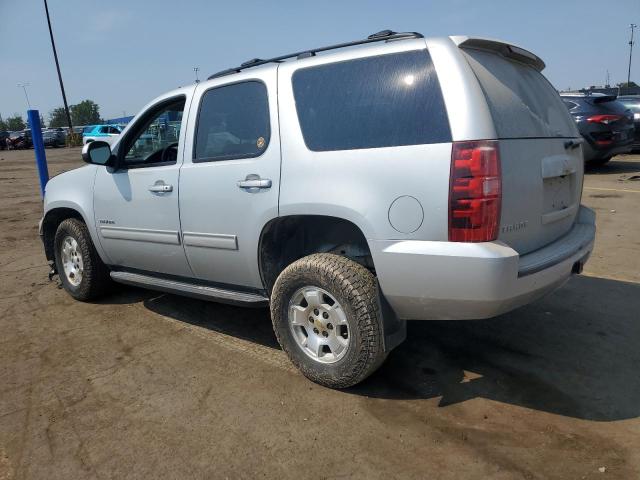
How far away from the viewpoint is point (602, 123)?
1066cm

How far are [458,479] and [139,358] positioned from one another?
234 centimetres

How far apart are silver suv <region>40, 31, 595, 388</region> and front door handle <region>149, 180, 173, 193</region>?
0.01 metres

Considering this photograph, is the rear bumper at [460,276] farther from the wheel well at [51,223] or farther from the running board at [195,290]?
the wheel well at [51,223]

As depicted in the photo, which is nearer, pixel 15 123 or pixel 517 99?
pixel 517 99

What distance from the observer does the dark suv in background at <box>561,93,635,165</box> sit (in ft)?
35.0

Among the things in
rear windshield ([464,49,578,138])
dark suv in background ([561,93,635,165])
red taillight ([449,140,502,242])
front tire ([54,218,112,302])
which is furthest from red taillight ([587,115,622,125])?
front tire ([54,218,112,302])

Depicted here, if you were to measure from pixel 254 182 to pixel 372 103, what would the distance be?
88 centimetres

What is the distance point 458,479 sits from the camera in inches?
89.7

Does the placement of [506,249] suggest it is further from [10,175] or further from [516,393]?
[10,175]

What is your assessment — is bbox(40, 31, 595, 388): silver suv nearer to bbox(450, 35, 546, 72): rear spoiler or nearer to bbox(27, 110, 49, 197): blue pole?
bbox(450, 35, 546, 72): rear spoiler

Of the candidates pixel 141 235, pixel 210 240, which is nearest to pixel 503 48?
pixel 210 240

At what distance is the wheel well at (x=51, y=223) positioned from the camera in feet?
16.0

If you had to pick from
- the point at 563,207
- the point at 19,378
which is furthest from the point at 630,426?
the point at 19,378

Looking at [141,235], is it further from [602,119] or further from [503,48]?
[602,119]
